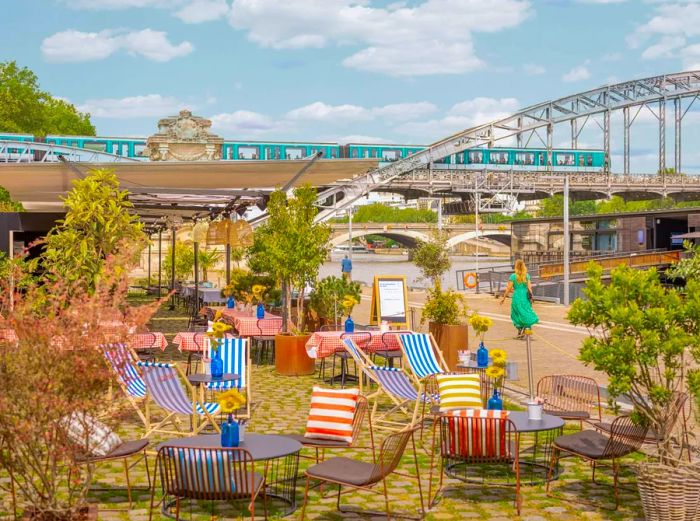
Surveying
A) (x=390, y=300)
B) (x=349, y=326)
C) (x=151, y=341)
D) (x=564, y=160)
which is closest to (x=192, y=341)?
(x=151, y=341)

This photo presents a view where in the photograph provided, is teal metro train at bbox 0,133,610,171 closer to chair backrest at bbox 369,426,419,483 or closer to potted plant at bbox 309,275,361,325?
potted plant at bbox 309,275,361,325

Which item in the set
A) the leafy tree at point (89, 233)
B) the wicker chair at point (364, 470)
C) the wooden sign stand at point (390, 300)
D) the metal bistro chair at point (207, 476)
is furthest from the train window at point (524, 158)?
the metal bistro chair at point (207, 476)

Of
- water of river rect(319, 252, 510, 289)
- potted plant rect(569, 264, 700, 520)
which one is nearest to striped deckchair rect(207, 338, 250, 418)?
potted plant rect(569, 264, 700, 520)

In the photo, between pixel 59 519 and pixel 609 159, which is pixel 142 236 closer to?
pixel 59 519

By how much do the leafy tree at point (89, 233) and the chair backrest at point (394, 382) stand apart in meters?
3.24

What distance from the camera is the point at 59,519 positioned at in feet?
14.2

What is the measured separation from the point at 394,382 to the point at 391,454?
8.76 ft

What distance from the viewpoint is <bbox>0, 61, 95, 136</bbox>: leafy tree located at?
2061 inches

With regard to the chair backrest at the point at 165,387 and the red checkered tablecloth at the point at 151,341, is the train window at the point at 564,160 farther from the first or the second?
the chair backrest at the point at 165,387

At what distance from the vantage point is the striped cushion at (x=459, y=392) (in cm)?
727

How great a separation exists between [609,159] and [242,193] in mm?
68800

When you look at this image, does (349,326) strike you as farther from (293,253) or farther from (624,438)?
(624,438)

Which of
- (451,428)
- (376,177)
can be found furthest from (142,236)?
(376,177)

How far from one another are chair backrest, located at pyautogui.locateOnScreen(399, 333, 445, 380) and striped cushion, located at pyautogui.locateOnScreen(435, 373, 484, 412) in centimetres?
203
